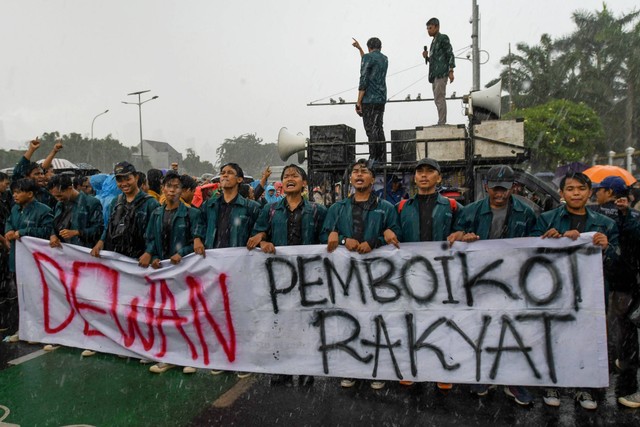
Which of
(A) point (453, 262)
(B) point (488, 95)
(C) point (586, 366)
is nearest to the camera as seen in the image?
(C) point (586, 366)

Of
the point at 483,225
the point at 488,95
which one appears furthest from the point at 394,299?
the point at 488,95

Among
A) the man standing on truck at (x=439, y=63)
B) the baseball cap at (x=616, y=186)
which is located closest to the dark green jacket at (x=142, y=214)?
the baseball cap at (x=616, y=186)

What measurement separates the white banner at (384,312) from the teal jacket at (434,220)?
7.7 inches

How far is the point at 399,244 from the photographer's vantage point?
3744 mm

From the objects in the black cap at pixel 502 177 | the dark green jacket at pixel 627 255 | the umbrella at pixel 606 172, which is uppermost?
the umbrella at pixel 606 172

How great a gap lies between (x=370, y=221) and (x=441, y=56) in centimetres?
462

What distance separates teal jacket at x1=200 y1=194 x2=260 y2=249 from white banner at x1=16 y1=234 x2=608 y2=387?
0.22 m

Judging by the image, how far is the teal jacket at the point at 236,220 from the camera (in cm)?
430

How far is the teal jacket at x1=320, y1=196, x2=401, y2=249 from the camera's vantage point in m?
3.90

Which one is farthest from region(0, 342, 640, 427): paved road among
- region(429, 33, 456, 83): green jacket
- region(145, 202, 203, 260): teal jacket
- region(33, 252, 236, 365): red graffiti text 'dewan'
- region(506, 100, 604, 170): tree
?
region(506, 100, 604, 170): tree

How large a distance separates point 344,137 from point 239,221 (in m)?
3.24

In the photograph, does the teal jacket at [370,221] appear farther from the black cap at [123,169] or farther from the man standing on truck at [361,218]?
the black cap at [123,169]

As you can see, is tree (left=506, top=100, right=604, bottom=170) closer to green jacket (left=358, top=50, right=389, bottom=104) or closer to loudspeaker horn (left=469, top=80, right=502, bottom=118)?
loudspeaker horn (left=469, top=80, right=502, bottom=118)

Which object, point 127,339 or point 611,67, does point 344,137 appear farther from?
point 611,67
